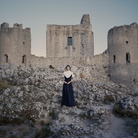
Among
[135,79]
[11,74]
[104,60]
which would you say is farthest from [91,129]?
[104,60]

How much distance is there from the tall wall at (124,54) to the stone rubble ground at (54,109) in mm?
6780

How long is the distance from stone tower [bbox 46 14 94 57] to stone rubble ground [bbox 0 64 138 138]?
1012 centimetres

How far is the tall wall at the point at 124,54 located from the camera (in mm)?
20062

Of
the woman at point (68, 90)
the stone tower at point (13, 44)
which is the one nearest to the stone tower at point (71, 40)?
the stone tower at point (13, 44)

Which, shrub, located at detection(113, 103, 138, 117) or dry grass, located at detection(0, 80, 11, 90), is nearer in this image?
shrub, located at detection(113, 103, 138, 117)

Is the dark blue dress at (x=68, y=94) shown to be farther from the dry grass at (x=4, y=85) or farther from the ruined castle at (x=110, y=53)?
the ruined castle at (x=110, y=53)

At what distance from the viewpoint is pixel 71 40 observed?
2705cm

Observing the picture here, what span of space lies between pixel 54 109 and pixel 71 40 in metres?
17.6

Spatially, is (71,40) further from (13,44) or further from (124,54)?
(13,44)

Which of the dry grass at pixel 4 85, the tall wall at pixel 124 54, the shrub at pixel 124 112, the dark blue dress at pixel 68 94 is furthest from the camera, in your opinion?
the tall wall at pixel 124 54

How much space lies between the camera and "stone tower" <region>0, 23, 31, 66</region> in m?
20.9

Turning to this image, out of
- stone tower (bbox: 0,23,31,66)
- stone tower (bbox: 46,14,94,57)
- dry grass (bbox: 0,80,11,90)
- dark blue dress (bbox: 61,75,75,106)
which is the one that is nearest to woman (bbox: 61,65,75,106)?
dark blue dress (bbox: 61,75,75,106)

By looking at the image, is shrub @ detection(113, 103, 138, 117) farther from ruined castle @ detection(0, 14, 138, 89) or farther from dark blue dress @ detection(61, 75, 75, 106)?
ruined castle @ detection(0, 14, 138, 89)

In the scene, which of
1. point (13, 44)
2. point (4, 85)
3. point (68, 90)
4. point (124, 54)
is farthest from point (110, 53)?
point (4, 85)
